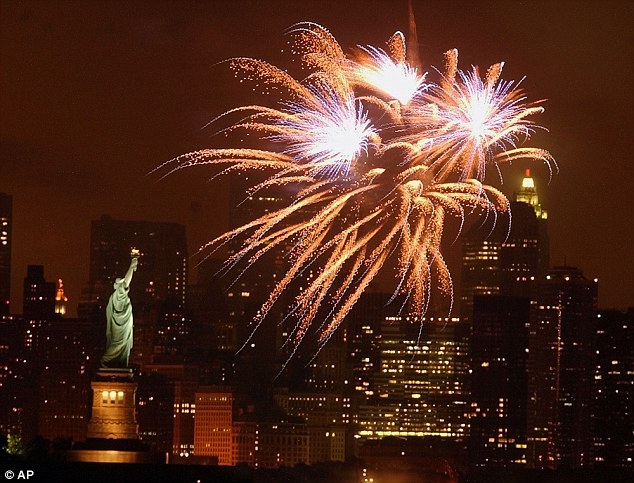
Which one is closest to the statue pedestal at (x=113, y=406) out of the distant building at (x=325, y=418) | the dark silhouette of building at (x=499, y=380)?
the distant building at (x=325, y=418)

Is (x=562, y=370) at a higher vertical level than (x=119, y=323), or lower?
higher

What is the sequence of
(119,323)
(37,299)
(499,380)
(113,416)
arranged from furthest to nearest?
(499,380) → (37,299) → (119,323) → (113,416)

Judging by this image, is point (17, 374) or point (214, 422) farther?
point (214, 422)

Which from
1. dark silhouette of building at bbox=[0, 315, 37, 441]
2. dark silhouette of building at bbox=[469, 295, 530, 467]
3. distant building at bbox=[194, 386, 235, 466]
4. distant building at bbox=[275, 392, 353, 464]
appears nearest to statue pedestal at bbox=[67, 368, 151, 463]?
dark silhouette of building at bbox=[0, 315, 37, 441]

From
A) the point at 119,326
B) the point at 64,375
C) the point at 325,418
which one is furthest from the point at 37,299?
the point at 119,326

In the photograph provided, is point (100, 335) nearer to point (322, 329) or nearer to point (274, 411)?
point (274, 411)

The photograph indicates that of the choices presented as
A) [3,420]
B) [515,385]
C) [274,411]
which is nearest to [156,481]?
[3,420]

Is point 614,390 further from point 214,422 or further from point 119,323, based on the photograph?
point 119,323
